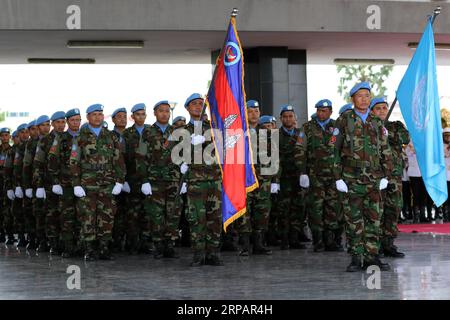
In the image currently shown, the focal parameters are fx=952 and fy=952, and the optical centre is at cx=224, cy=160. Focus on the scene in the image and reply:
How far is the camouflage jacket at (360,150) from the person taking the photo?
35.3 feet

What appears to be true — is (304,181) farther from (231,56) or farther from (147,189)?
(231,56)

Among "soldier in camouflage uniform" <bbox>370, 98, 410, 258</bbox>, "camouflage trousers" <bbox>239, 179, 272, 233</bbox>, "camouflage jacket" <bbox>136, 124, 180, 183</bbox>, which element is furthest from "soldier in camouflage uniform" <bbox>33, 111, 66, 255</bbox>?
"soldier in camouflage uniform" <bbox>370, 98, 410, 258</bbox>

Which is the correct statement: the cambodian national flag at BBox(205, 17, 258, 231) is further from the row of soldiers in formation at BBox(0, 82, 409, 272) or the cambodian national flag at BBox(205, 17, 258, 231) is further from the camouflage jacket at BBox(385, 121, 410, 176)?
the camouflage jacket at BBox(385, 121, 410, 176)

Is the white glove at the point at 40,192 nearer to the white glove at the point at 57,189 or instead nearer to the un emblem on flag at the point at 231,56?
the white glove at the point at 57,189

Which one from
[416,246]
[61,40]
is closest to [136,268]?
[416,246]

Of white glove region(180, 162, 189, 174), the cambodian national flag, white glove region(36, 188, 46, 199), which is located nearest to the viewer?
the cambodian national flag

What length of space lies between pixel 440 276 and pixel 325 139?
13.4 ft

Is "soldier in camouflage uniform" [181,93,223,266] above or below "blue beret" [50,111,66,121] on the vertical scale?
below

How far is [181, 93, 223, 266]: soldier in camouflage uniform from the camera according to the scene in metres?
11.8

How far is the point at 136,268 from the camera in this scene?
38.3 ft

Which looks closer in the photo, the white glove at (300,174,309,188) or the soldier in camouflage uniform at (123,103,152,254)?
the white glove at (300,174,309,188)

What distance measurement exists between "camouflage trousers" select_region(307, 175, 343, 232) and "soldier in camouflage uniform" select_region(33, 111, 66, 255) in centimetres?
377

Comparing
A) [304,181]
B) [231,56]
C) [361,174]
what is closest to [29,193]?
[304,181]

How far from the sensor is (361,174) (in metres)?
10.8
